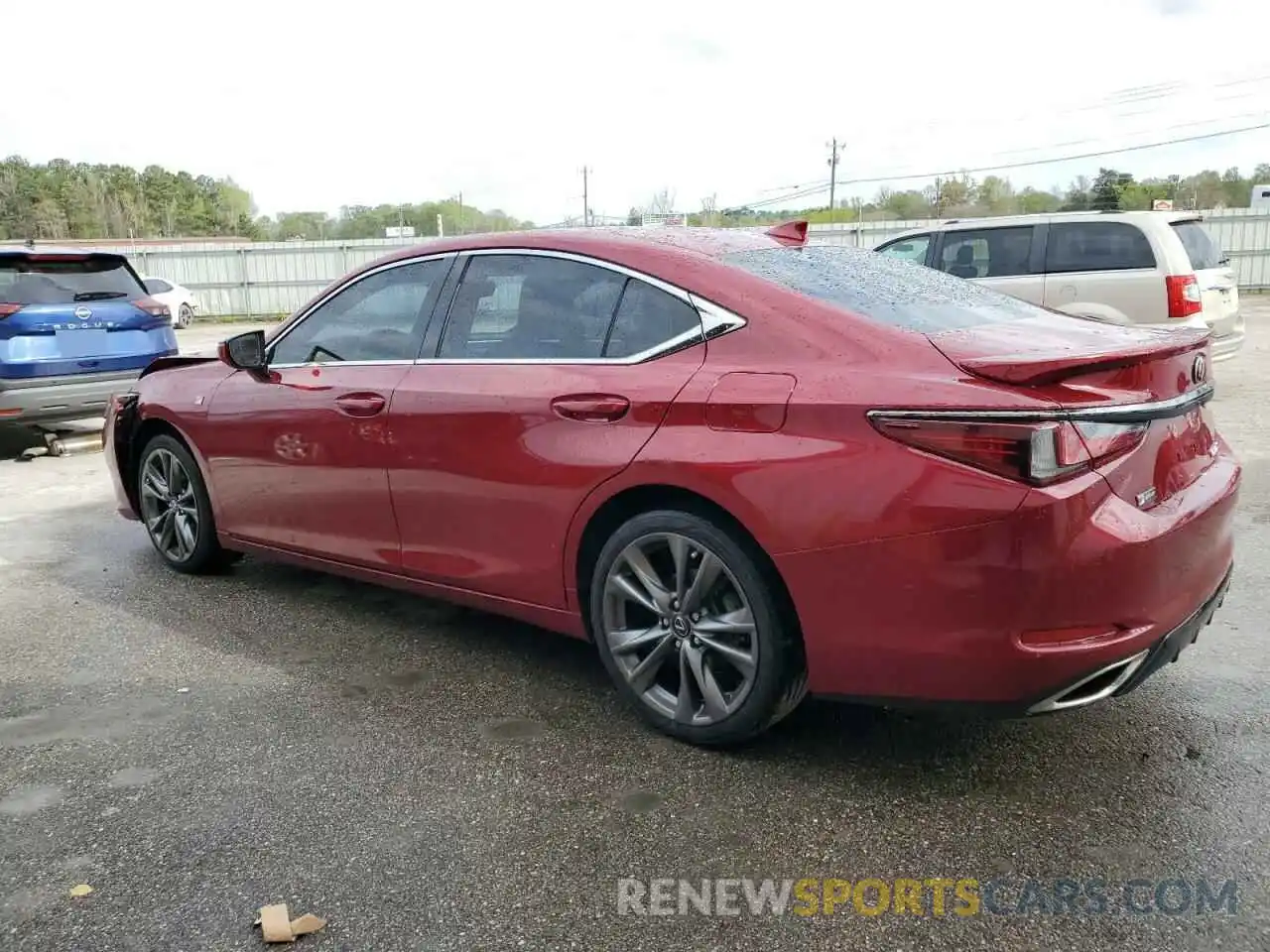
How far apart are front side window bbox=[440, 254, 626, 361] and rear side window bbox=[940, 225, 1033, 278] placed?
699 cm

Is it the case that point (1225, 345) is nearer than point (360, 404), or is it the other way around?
point (360, 404)

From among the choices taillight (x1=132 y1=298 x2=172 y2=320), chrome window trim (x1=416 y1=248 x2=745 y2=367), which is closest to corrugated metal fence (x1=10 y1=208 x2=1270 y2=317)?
taillight (x1=132 y1=298 x2=172 y2=320)

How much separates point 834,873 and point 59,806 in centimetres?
214

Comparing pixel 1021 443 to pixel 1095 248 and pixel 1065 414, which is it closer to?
pixel 1065 414

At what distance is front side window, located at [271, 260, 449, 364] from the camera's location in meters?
4.12

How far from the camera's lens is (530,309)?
3732 millimetres

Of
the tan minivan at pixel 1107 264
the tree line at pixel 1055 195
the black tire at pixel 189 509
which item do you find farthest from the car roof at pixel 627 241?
the tree line at pixel 1055 195

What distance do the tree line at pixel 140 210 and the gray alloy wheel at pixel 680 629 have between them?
51045 mm

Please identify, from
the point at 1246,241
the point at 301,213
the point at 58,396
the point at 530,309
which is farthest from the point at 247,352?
the point at 301,213

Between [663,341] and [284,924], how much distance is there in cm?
187

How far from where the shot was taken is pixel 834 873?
262cm

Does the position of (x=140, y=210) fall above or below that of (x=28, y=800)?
above

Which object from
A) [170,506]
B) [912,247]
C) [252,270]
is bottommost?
[170,506]

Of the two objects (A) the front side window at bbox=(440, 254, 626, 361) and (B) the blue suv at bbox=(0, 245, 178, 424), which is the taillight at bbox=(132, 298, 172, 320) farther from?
(A) the front side window at bbox=(440, 254, 626, 361)
